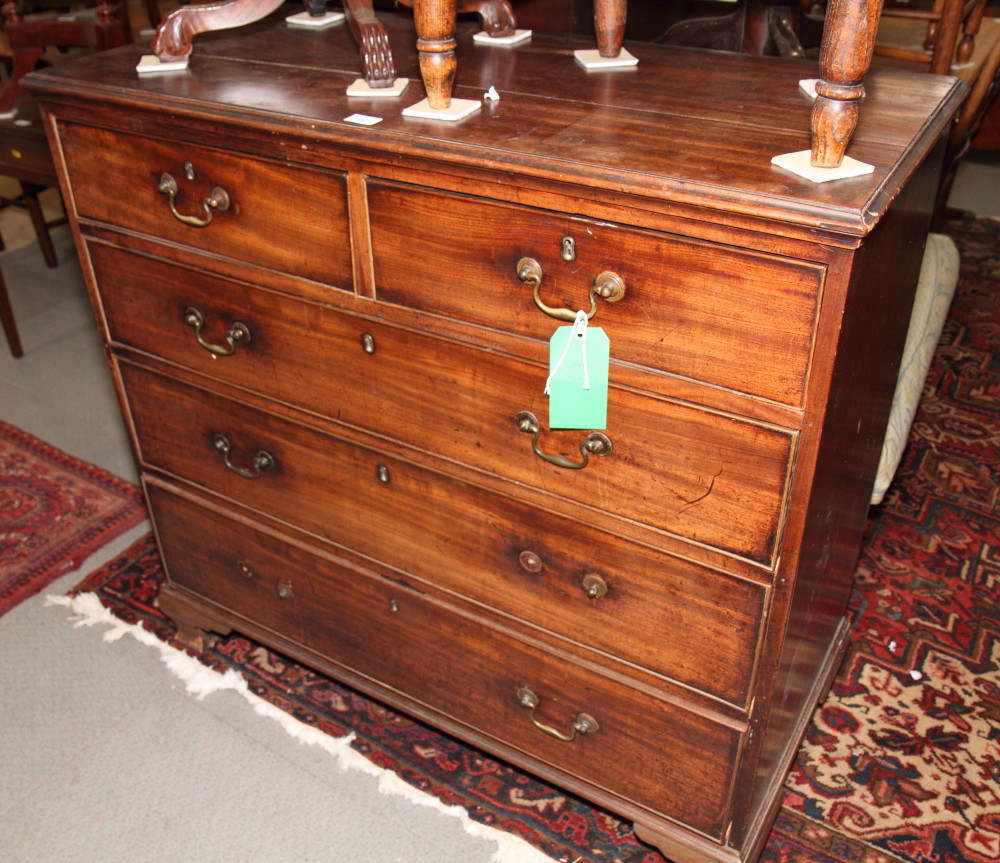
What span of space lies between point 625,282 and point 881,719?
1.26 m

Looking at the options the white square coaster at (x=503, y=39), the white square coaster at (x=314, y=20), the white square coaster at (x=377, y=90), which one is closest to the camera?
the white square coaster at (x=377, y=90)

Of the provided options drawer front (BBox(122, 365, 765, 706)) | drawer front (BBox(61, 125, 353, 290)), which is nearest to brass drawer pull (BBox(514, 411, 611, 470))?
drawer front (BBox(122, 365, 765, 706))

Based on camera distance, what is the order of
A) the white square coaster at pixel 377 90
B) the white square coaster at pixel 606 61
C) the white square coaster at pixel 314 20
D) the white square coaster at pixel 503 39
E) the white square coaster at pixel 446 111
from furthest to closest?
the white square coaster at pixel 314 20, the white square coaster at pixel 503 39, the white square coaster at pixel 606 61, the white square coaster at pixel 377 90, the white square coaster at pixel 446 111

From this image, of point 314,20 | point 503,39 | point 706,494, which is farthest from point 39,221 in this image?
point 706,494

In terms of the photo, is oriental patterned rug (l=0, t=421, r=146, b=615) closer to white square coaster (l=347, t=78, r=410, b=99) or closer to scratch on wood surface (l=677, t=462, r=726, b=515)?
white square coaster (l=347, t=78, r=410, b=99)

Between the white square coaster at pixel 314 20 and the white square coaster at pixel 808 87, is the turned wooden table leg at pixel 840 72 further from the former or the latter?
the white square coaster at pixel 314 20

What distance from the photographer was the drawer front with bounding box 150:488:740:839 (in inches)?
58.7

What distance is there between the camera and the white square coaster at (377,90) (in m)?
1.40

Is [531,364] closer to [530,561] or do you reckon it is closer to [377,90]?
[530,561]

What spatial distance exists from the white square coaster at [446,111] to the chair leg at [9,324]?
7.66ft

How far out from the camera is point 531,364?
4.24 feet

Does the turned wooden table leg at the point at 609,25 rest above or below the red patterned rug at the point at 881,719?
above

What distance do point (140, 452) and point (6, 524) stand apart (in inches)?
31.9

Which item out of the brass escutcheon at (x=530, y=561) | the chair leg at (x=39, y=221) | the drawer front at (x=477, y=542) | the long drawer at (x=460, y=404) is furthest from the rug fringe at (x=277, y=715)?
the chair leg at (x=39, y=221)
